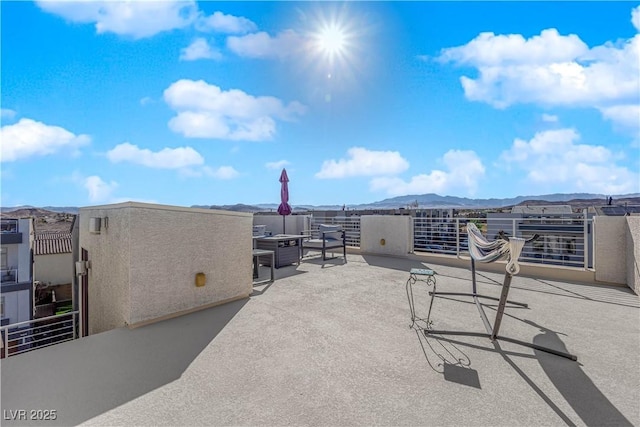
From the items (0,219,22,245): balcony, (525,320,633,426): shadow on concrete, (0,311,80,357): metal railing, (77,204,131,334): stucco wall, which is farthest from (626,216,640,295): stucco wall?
(0,219,22,245): balcony

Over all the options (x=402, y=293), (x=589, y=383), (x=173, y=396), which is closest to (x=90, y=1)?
(x=173, y=396)

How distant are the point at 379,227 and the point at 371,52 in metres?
5.86

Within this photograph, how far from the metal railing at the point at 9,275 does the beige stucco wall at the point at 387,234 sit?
14.7 metres

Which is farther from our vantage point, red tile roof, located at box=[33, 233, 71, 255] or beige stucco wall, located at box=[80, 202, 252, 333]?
red tile roof, located at box=[33, 233, 71, 255]

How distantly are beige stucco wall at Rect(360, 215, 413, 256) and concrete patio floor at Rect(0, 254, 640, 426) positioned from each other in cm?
447

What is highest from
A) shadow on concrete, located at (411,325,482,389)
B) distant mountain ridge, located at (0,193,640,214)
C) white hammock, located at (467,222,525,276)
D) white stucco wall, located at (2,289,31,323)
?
distant mountain ridge, located at (0,193,640,214)

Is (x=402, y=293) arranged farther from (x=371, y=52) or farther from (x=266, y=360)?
(x=371, y=52)

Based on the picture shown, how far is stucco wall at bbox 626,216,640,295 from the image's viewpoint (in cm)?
439

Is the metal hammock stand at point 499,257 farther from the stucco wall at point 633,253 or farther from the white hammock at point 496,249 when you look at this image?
the stucco wall at point 633,253

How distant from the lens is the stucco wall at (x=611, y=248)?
4.98m

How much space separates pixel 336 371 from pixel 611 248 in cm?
620

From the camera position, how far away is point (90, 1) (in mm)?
5824

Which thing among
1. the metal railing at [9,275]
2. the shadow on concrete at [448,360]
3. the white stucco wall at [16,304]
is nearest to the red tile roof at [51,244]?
the metal railing at [9,275]

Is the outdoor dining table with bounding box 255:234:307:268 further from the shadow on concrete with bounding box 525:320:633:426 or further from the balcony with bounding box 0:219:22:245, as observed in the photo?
the balcony with bounding box 0:219:22:245
